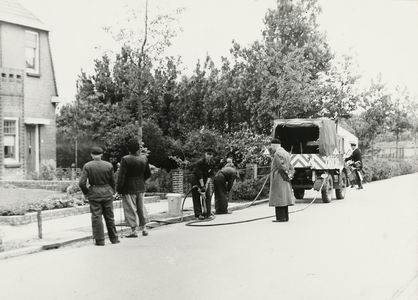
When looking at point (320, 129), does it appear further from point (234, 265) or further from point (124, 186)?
point (234, 265)

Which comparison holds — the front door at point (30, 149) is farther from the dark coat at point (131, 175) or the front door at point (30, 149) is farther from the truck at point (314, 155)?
the dark coat at point (131, 175)

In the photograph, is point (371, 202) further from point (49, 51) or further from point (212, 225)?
point (49, 51)

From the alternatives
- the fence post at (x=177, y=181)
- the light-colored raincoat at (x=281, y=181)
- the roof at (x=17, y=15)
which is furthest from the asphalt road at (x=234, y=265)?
the roof at (x=17, y=15)

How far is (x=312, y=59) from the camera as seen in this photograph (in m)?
26.8

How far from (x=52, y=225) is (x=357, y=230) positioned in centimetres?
667

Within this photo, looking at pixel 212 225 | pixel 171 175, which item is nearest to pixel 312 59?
pixel 171 175

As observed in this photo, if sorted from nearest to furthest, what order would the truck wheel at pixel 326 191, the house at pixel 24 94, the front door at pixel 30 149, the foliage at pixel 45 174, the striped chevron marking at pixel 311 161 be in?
1. the truck wheel at pixel 326 191
2. the striped chevron marking at pixel 311 161
3. the foliage at pixel 45 174
4. the house at pixel 24 94
5. the front door at pixel 30 149

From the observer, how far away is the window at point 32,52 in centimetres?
2452

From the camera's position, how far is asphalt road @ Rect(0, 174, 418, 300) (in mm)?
6961

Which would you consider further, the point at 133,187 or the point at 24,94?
the point at 24,94

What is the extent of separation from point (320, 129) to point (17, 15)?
1347cm

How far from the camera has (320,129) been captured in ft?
62.2

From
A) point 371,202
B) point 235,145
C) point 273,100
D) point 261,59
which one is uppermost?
point 261,59

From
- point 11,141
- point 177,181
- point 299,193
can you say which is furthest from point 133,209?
point 11,141
